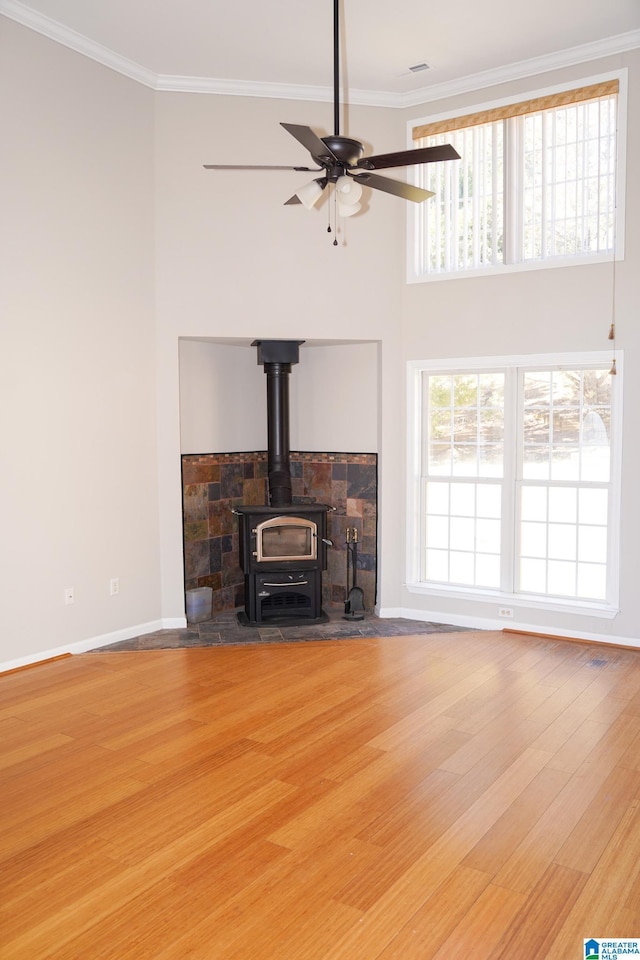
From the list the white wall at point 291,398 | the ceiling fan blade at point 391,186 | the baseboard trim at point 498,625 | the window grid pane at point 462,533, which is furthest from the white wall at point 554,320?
the ceiling fan blade at point 391,186

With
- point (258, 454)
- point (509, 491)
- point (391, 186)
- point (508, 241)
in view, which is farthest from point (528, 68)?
point (258, 454)

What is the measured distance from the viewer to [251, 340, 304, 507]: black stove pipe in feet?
20.8

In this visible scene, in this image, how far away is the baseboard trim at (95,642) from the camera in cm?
499

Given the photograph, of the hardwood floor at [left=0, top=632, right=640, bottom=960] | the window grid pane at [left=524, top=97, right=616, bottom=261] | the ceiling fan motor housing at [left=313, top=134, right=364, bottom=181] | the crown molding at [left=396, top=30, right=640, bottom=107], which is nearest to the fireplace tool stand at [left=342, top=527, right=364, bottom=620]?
the hardwood floor at [left=0, top=632, right=640, bottom=960]

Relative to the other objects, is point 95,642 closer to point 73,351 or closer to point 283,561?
point 283,561

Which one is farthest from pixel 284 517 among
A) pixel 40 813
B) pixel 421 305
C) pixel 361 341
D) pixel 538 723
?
pixel 40 813

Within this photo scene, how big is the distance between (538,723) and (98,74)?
513cm

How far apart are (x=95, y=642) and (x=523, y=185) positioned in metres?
4.61

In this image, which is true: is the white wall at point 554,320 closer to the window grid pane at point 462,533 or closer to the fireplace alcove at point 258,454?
the window grid pane at point 462,533

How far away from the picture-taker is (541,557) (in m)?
5.70

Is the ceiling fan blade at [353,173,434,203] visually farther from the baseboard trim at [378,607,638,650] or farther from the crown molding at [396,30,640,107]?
the baseboard trim at [378,607,638,650]

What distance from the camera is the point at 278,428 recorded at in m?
6.42

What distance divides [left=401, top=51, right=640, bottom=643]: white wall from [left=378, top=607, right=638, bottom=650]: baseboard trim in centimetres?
1

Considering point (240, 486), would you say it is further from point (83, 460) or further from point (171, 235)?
point (171, 235)
